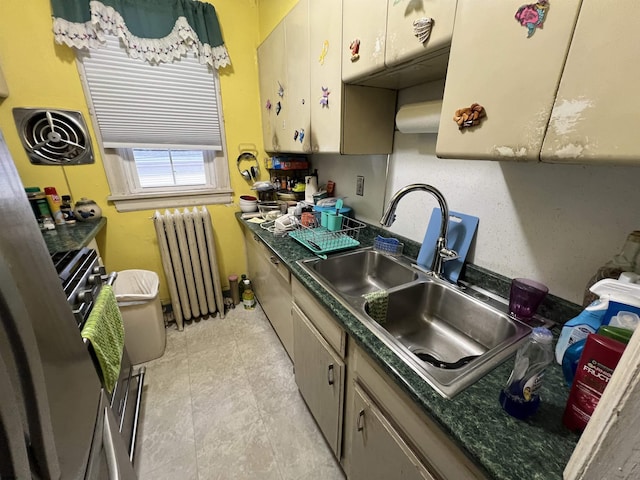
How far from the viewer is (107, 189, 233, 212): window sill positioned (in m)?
1.94

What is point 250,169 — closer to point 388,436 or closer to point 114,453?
point 114,453

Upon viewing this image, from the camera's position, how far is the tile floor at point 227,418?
1.22 m

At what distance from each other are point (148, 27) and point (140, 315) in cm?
191

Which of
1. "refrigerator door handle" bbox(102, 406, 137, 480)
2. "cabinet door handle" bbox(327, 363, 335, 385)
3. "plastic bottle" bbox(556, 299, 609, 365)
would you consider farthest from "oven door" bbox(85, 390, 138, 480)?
"plastic bottle" bbox(556, 299, 609, 365)

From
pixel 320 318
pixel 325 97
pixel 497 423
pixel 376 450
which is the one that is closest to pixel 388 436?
pixel 376 450

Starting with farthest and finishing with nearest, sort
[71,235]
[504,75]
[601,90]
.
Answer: [71,235], [504,75], [601,90]

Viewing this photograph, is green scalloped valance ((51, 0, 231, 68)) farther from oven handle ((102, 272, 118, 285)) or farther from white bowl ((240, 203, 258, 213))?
oven handle ((102, 272, 118, 285))

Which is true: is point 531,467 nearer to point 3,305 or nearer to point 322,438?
point 3,305

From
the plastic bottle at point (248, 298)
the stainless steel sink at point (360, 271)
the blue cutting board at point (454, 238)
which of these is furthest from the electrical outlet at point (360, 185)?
the plastic bottle at point (248, 298)

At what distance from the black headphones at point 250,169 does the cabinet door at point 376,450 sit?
1924 millimetres

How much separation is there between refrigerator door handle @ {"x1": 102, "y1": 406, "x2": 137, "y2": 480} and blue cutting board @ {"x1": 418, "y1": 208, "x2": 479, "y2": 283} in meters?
1.31

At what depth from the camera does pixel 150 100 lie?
1824mm

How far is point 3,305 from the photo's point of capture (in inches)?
15.0

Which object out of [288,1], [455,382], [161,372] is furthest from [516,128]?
[161,372]
